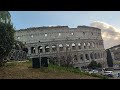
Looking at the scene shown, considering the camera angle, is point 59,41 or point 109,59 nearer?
point 59,41

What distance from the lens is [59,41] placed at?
5331 cm

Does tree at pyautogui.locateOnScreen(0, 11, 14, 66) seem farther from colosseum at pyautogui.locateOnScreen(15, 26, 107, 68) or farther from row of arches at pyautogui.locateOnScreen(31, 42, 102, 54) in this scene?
row of arches at pyautogui.locateOnScreen(31, 42, 102, 54)

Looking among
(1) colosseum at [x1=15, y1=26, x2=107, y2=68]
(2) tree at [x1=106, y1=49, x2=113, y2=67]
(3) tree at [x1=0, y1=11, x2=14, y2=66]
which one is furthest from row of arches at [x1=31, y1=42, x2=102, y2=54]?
(3) tree at [x1=0, y1=11, x2=14, y2=66]

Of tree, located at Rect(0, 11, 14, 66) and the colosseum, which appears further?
the colosseum

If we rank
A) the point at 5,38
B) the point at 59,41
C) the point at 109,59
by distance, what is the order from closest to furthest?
the point at 5,38
the point at 59,41
the point at 109,59

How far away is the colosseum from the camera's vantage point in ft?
170

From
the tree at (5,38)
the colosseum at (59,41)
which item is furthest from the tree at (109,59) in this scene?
the tree at (5,38)

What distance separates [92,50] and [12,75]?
1787 inches

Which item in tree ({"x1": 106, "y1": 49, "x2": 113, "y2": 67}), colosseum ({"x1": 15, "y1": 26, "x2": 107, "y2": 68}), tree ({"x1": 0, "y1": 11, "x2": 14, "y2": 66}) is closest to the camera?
tree ({"x1": 0, "y1": 11, "x2": 14, "y2": 66})

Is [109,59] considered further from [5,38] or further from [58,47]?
[5,38]

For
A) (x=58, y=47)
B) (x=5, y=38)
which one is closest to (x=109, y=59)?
(x=58, y=47)

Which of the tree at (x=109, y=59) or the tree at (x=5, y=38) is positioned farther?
the tree at (x=109, y=59)

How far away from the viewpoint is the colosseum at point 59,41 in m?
51.7

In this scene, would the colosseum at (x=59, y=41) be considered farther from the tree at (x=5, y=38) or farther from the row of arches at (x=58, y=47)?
the tree at (x=5, y=38)
